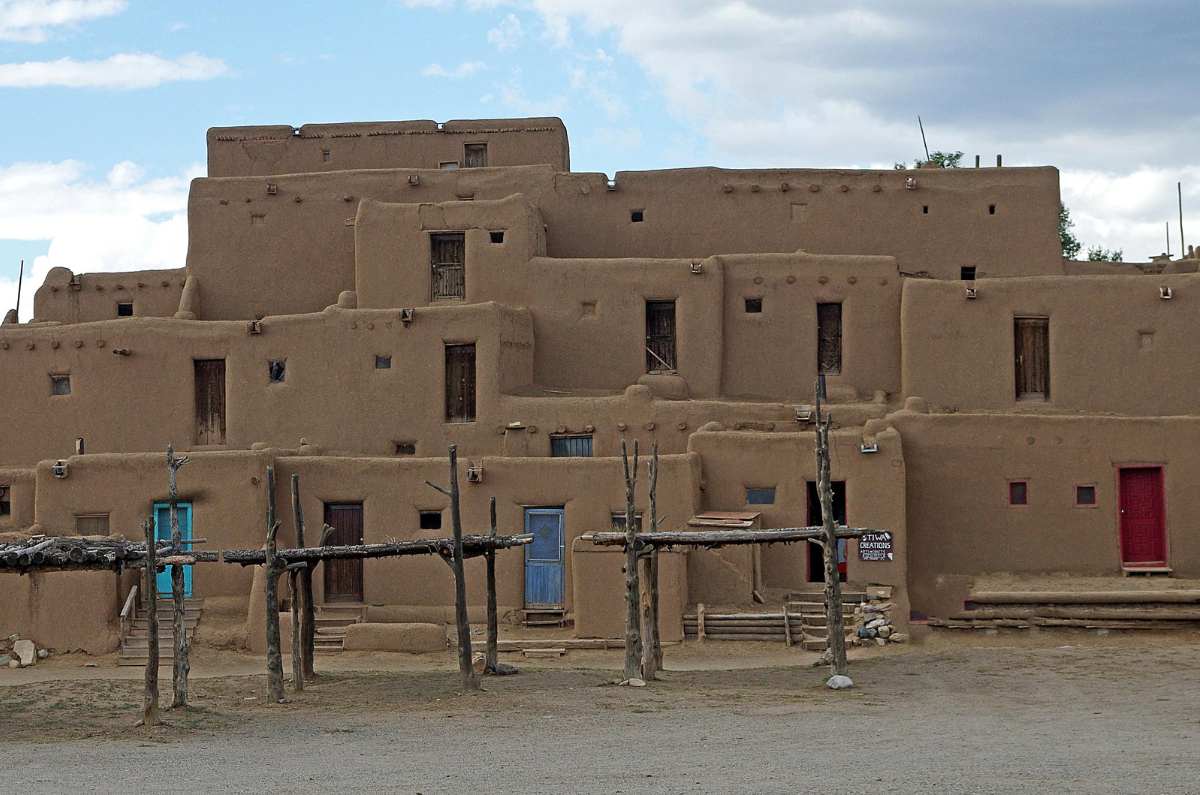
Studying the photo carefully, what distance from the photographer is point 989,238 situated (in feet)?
113

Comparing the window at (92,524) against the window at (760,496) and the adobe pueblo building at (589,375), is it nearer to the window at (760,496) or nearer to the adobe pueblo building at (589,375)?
the adobe pueblo building at (589,375)

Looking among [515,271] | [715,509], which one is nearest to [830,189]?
[515,271]

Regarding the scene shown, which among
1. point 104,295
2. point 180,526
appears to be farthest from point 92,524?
point 104,295

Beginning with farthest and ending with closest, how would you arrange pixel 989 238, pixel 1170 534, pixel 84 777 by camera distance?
pixel 989 238
pixel 1170 534
pixel 84 777

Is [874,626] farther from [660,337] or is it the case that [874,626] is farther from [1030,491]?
[660,337]

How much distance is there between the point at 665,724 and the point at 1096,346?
14995 mm

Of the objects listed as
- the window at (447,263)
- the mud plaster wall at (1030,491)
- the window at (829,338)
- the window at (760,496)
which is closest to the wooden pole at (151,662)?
the window at (760,496)

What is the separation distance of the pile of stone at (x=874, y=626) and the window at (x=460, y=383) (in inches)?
337

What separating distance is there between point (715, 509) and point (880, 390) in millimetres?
5232

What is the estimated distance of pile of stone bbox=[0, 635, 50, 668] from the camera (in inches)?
1085

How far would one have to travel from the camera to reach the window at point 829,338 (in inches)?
1294

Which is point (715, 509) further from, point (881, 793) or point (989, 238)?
point (881, 793)

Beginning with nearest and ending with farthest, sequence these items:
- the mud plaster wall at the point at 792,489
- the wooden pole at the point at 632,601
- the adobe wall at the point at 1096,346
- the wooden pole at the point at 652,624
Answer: the wooden pole at the point at 632,601 < the wooden pole at the point at 652,624 < the mud plaster wall at the point at 792,489 < the adobe wall at the point at 1096,346

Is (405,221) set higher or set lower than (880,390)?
higher
